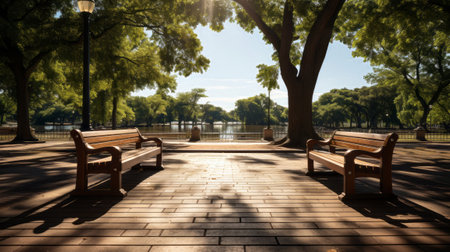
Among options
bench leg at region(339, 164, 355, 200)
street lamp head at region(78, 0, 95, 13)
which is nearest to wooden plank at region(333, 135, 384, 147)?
bench leg at region(339, 164, 355, 200)

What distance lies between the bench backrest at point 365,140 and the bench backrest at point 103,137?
5048 millimetres

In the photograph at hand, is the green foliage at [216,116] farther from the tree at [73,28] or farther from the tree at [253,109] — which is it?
the tree at [73,28]

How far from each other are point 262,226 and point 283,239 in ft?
1.12

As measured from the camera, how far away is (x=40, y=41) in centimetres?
1147

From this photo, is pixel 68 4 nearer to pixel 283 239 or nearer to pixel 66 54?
pixel 66 54

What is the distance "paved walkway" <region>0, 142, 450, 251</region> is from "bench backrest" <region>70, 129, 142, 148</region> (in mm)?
970

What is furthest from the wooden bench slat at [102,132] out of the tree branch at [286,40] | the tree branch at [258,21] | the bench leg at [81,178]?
the tree branch at [258,21]

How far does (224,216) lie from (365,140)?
312cm

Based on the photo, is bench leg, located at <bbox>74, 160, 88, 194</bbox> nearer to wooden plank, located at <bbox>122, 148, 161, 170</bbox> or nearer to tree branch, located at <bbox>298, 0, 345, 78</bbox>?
wooden plank, located at <bbox>122, 148, 161, 170</bbox>

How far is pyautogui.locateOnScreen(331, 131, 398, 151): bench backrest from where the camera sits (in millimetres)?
3453

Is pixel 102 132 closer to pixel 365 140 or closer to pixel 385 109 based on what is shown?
pixel 365 140

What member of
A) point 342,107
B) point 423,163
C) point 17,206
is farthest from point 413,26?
point 342,107

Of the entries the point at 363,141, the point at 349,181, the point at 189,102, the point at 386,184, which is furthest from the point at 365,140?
the point at 189,102

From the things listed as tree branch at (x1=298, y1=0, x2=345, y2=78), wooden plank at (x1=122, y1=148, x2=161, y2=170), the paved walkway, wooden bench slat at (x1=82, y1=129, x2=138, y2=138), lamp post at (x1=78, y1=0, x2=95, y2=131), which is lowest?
the paved walkway
